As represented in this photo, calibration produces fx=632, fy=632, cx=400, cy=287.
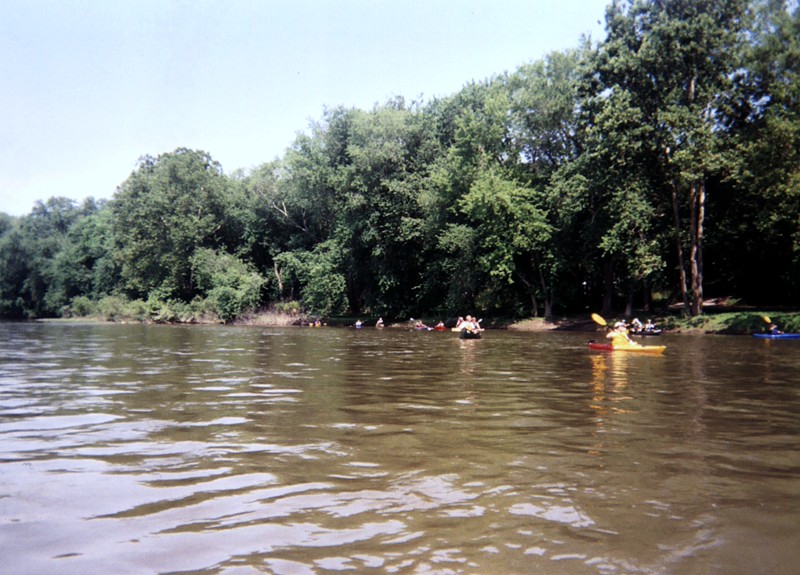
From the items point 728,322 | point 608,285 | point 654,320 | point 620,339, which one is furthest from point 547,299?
point 620,339

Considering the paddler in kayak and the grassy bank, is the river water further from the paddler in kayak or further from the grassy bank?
the grassy bank

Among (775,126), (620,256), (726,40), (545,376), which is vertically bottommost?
(545,376)

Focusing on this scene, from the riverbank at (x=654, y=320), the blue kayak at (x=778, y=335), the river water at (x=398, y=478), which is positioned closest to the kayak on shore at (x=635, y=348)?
the river water at (x=398, y=478)

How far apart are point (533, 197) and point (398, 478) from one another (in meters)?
39.9

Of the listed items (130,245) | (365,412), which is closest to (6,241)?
(130,245)

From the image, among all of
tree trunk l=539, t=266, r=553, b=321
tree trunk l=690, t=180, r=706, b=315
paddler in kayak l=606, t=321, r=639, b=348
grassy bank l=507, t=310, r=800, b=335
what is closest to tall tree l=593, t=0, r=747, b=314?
tree trunk l=690, t=180, r=706, b=315

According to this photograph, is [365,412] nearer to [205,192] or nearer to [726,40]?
[726,40]

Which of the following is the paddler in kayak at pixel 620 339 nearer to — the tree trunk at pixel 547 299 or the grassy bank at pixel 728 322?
the grassy bank at pixel 728 322

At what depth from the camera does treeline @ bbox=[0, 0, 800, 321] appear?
35062mm

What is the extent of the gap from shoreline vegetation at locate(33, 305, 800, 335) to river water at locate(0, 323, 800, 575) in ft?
74.3

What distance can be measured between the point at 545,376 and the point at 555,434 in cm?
681

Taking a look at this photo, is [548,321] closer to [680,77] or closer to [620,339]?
[680,77]

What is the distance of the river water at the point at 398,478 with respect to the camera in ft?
13.9

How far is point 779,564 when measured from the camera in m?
4.10
